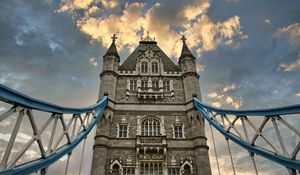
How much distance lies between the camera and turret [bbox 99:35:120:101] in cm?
2127

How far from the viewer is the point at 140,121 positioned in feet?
66.0

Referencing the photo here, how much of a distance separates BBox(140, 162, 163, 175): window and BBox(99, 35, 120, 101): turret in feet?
21.6

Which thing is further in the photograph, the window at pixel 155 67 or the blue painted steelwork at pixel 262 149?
the window at pixel 155 67

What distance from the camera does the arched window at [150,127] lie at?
19.6 metres

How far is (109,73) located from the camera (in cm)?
2242

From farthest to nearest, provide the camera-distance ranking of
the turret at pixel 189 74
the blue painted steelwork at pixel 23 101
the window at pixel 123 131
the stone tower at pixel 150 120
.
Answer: the turret at pixel 189 74
the window at pixel 123 131
the stone tower at pixel 150 120
the blue painted steelwork at pixel 23 101

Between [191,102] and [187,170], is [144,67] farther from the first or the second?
[187,170]

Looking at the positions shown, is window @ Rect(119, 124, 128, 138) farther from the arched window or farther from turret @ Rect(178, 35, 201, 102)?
turret @ Rect(178, 35, 201, 102)

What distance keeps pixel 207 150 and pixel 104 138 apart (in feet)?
26.9

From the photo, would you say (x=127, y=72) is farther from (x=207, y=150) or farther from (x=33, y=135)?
(x=33, y=135)

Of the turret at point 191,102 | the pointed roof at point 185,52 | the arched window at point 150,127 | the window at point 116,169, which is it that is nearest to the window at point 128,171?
the window at point 116,169

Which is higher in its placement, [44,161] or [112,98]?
[112,98]

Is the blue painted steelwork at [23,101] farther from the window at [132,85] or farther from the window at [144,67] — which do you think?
the window at [144,67]

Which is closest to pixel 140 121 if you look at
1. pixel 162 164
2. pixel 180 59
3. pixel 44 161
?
pixel 162 164
